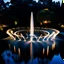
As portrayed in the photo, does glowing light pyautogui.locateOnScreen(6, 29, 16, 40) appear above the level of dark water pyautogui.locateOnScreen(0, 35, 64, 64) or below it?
above

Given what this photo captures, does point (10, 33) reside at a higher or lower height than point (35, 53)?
higher

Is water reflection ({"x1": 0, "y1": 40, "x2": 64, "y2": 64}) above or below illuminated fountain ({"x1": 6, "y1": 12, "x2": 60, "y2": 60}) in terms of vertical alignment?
below

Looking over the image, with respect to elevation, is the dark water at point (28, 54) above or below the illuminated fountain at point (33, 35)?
below

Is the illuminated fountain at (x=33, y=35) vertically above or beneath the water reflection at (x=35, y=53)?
above

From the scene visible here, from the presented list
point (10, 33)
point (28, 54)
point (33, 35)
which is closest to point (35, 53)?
point (28, 54)

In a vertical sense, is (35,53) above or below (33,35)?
below

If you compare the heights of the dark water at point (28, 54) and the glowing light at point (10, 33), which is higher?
the glowing light at point (10, 33)

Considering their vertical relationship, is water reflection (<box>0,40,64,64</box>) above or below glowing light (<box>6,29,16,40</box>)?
below

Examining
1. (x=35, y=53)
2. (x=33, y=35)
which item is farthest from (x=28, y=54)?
(x=33, y=35)

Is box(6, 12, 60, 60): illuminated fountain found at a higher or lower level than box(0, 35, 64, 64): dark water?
higher

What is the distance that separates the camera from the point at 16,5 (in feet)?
5.89

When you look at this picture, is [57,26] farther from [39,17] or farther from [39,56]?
[39,56]

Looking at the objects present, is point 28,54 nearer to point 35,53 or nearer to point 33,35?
point 35,53

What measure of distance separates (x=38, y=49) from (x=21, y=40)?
7.9 inches
